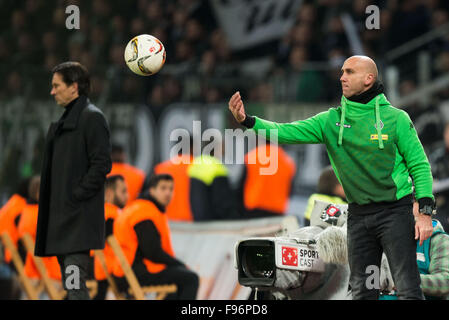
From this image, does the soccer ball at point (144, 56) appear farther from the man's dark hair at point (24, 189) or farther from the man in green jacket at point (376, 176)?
the man's dark hair at point (24, 189)

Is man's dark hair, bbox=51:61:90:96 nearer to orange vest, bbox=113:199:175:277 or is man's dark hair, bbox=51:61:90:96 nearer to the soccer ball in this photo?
the soccer ball

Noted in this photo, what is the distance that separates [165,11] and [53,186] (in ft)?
30.1

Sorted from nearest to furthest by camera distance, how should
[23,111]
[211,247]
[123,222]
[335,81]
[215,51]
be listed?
[123,222], [211,247], [335,81], [23,111], [215,51]

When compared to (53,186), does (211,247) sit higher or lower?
lower

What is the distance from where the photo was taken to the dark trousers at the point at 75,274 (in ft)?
19.7

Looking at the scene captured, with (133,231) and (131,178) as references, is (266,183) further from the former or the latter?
(133,231)

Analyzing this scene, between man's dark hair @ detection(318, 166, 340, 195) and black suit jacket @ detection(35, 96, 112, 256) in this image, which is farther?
man's dark hair @ detection(318, 166, 340, 195)

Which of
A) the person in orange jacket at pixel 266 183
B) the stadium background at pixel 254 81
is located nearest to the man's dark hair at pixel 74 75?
the person in orange jacket at pixel 266 183

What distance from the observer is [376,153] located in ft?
17.5

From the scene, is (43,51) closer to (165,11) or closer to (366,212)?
(165,11)

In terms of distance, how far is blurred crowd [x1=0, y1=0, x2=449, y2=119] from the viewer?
37.7 feet

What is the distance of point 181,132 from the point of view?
443 inches

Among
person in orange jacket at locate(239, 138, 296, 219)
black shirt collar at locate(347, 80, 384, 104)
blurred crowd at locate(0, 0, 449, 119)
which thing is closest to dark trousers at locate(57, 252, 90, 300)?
black shirt collar at locate(347, 80, 384, 104)

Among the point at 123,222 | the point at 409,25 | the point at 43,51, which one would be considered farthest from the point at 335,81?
the point at 43,51
